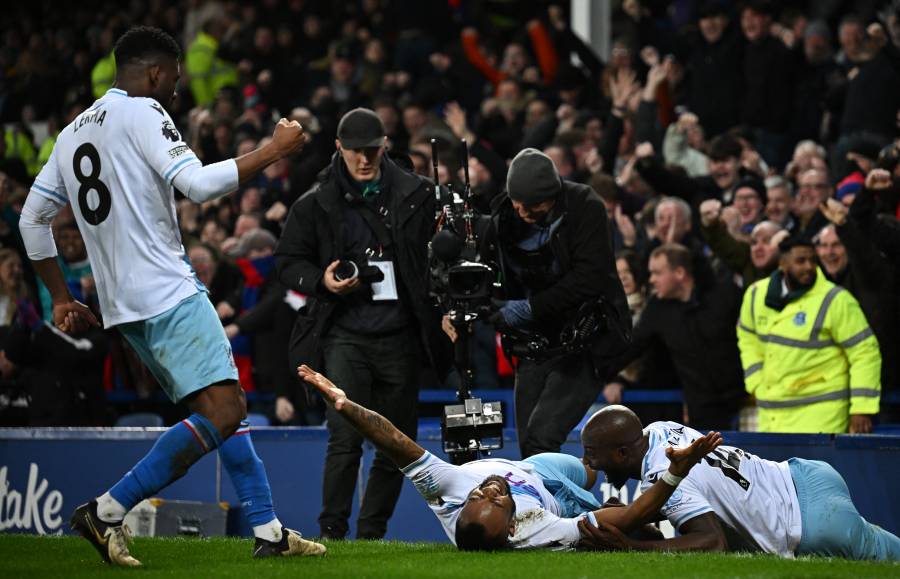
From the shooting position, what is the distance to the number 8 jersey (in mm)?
6430

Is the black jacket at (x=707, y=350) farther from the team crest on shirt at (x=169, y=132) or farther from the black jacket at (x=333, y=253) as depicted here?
the team crest on shirt at (x=169, y=132)

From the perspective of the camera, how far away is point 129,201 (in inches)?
254

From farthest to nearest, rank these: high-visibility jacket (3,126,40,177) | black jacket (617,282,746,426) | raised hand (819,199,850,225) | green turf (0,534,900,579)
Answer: high-visibility jacket (3,126,40,177) → black jacket (617,282,746,426) → raised hand (819,199,850,225) → green turf (0,534,900,579)

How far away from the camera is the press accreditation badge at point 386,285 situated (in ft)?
27.7

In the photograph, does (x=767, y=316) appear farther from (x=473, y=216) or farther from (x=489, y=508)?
(x=489, y=508)

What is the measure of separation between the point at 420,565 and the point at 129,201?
2.00 m

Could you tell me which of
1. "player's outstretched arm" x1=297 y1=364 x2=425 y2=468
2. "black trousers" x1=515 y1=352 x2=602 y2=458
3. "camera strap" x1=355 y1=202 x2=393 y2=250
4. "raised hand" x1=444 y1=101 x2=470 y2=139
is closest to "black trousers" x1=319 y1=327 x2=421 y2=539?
"camera strap" x1=355 y1=202 x2=393 y2=250

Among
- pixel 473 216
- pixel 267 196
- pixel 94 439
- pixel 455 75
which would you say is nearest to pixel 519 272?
pixel 473 216

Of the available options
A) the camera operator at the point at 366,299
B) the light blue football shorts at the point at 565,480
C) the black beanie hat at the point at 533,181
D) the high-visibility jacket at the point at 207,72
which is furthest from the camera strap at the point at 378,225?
the high-visibility jacket at the point at 207,72

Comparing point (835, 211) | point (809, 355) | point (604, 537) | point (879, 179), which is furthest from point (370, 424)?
point (879, 179)

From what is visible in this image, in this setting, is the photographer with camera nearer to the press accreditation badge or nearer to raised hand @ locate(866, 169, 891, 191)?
the press accreditation badge

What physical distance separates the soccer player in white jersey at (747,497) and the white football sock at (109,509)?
2140mm

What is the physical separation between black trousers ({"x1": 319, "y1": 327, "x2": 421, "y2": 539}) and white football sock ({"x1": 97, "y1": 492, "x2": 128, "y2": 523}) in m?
2.10

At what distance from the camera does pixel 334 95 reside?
18.6 meters
